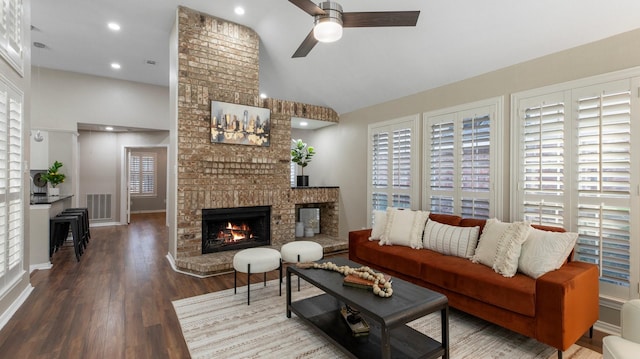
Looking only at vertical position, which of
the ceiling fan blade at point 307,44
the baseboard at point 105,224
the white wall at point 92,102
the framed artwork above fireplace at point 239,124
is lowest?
the baseboard at point 105,224

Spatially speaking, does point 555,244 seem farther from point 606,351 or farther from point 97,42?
point 97,42

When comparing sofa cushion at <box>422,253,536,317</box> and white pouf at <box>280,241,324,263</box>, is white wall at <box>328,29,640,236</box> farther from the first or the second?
white pouf at <box>280,241,324,263</box>

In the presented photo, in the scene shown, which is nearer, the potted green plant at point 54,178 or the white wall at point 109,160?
the potted green plant at point 54,178

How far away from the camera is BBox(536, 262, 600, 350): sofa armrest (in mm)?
2127

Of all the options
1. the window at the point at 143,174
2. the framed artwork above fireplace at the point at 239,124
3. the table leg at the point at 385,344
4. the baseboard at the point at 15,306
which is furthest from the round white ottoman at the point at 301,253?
the window at the point at 143,174

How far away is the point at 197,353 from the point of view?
2250 mm

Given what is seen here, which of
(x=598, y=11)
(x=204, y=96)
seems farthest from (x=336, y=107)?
(x=598, y=11)

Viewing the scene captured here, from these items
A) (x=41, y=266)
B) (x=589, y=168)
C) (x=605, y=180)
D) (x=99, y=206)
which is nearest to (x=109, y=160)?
(x=99, y=206)

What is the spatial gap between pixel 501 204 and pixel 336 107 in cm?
347

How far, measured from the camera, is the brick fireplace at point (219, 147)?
4.30 meters

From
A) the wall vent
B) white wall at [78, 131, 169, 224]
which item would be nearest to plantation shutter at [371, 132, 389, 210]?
white wall at [78, 131, 169, 224]

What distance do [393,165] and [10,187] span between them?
4.72m

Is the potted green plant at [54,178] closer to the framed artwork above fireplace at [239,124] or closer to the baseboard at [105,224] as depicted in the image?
the baseboard at [105,224]

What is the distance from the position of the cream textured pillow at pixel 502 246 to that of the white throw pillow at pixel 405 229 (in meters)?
0.74
